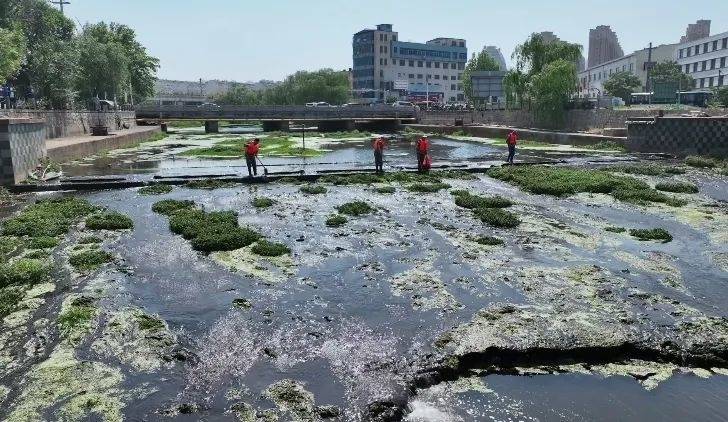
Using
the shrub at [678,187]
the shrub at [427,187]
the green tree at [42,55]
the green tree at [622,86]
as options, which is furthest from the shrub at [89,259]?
the green tree at [622,86]

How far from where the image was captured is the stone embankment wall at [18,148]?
2145 centimetres

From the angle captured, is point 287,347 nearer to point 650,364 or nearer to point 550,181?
point 650,364

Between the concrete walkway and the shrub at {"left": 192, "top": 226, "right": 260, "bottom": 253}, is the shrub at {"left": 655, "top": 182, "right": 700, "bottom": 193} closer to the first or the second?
the shrub at {"left": 192, "top": 226, "right": 260, "bottom": 253}

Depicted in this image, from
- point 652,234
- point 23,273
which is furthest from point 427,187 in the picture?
point 23,273

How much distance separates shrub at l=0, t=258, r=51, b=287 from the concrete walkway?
818 inches

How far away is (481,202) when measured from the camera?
63.6ft

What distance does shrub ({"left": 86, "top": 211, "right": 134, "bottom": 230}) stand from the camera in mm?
15938

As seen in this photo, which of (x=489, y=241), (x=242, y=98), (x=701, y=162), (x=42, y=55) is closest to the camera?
(x=489, y=241)

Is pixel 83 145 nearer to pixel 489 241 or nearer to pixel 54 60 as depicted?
pixel 54 60

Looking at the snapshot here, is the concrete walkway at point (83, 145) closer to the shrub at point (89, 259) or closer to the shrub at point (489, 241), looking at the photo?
the shrub at point (89, 259)

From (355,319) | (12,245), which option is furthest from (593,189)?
(12,245)

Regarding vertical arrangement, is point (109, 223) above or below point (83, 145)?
below

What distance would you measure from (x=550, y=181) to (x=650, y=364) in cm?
1627

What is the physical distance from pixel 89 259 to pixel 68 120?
41297 mm
